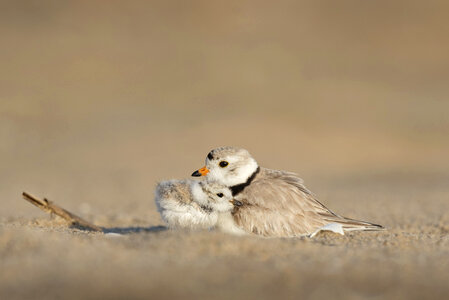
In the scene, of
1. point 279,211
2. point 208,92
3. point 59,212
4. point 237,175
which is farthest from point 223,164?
point 208,92

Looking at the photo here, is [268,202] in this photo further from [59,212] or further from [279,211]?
[59,212]

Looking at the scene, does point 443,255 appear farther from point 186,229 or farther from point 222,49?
point 222,49

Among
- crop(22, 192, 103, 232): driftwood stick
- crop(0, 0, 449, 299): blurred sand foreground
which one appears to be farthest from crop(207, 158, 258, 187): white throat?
crop(22, 192, 103, 232): driftwood stick

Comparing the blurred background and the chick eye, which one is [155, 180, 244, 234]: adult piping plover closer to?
the chick eye

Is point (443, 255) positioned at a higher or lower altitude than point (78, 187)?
lower

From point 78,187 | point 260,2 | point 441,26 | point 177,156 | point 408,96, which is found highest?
point 260,2

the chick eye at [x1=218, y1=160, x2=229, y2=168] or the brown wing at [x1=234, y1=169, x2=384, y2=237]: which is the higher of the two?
the chick eye at [x1=218, y1=160, x2=229, y2=168]

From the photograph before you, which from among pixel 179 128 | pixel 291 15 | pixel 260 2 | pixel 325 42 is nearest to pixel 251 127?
pixel 179 128
